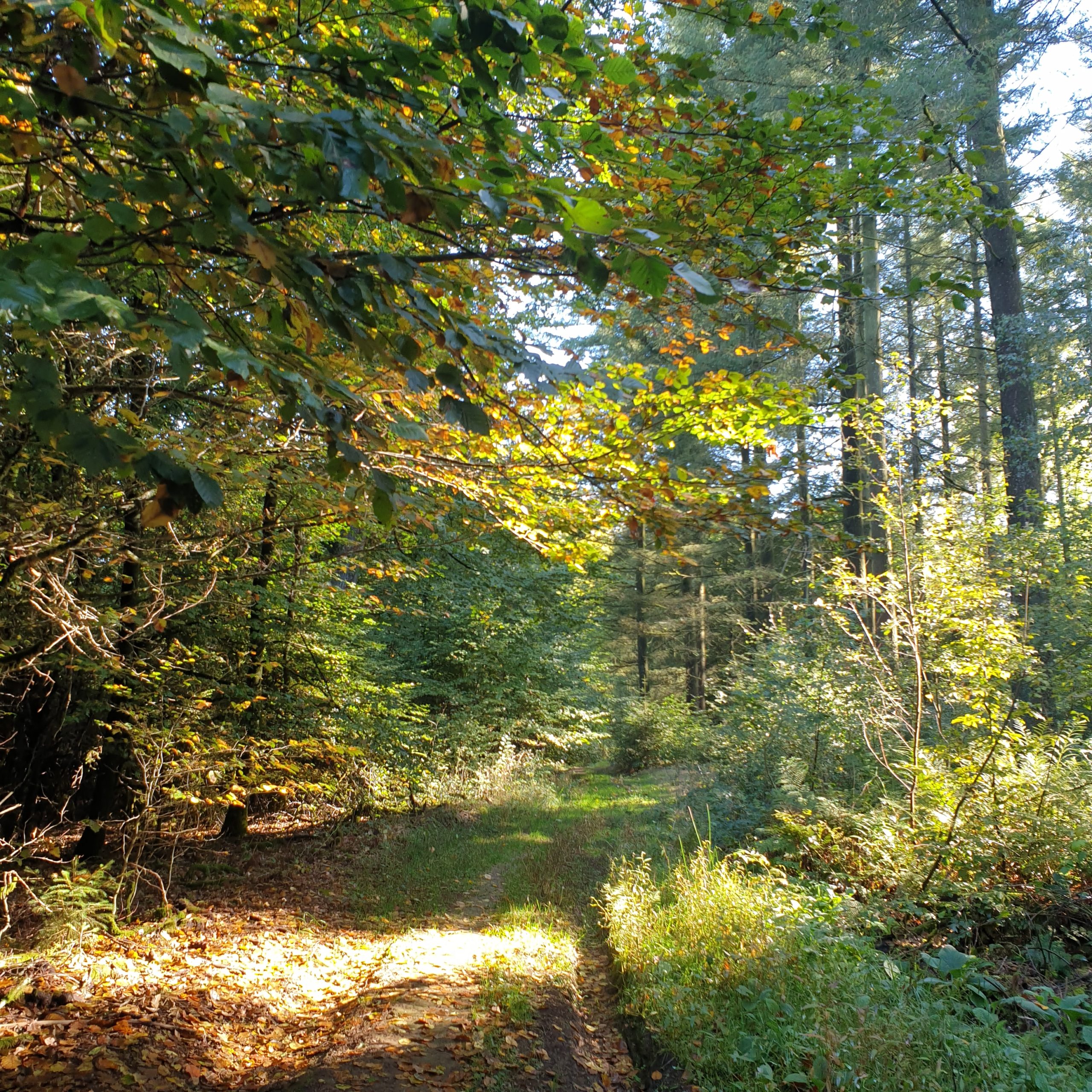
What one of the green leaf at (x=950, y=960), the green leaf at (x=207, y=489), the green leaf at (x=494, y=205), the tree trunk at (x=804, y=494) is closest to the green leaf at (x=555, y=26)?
the green leaf at (x=494, y=205)

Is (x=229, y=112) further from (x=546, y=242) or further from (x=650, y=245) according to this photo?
(x=546, y=242)

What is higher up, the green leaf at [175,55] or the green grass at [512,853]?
the green leaf at [175,55]

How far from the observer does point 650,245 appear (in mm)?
2178

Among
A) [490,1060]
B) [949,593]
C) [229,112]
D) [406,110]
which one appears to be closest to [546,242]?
[406,110]

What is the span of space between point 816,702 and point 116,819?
761 centimetres

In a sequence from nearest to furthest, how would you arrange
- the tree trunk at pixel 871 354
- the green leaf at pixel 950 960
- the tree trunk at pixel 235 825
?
the green leaf at pixel 950 960 < the tree trunk at pixel 235 825 < the tree trunk at pixel 871 354

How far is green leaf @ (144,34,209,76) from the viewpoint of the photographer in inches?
59.7

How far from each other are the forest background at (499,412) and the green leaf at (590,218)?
0.48ft

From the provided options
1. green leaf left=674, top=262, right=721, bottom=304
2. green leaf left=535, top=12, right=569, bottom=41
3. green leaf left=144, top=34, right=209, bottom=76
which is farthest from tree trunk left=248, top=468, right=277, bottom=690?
Answer: green leaf left=674, top=262, right=721, bottom=304

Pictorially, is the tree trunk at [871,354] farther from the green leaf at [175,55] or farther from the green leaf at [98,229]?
Answer: the green leaf at [175,55]

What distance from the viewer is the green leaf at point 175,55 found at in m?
1.52

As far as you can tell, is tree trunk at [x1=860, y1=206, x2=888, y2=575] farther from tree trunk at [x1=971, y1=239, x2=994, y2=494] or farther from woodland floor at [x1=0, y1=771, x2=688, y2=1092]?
woodland floor at [x1=0, y1=771, x2=688, y2=1092]

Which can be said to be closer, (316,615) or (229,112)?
(229,112)

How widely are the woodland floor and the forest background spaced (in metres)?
0.58
